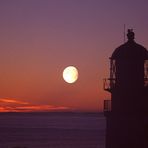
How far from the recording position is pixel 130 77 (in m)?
24.9

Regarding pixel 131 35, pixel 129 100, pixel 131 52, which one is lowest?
pixel 129 100

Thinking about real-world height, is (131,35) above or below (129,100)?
above

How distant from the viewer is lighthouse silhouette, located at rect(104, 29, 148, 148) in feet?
80.7

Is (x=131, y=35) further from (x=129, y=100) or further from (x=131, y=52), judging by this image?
(x=129, y=100)

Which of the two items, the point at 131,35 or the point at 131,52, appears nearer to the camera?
the point at 131,52

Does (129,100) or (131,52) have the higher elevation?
(131,52)

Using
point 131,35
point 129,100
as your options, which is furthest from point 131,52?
point 129,100

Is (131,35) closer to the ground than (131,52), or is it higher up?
higher up

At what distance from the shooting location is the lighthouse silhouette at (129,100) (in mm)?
24594

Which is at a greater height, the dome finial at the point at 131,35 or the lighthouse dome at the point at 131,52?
the dome finial at the point at 131,35

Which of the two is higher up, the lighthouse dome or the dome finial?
the dome finial

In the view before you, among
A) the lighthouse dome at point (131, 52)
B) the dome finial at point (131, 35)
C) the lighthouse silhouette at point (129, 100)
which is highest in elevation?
the dome finial at point (131, 35)

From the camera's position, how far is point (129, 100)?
24.9 metres

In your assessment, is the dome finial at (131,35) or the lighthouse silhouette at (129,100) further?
the dome finial at (131,35)
